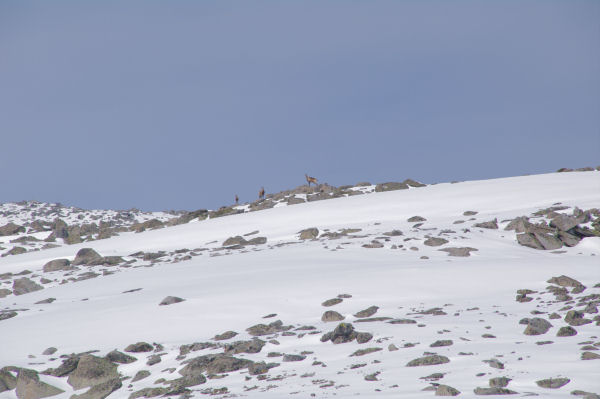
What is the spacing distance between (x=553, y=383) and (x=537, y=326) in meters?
3.46

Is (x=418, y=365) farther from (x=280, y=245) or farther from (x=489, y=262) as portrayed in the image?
(x=280, y=245)

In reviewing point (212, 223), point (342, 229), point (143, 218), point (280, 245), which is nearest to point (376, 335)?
point (280, 245)

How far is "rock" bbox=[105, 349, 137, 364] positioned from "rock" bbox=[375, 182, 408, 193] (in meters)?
29.8

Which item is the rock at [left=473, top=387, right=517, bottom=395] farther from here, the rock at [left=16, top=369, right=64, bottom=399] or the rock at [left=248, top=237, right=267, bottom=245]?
the rock at [left=248, top=237, right=267, bottom=245]

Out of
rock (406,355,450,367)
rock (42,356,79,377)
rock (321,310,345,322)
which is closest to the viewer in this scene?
rock (406,355,450,367)

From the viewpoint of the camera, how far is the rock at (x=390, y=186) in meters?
41.3

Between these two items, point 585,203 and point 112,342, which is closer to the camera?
point 112,342

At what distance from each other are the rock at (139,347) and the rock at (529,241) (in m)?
13.7

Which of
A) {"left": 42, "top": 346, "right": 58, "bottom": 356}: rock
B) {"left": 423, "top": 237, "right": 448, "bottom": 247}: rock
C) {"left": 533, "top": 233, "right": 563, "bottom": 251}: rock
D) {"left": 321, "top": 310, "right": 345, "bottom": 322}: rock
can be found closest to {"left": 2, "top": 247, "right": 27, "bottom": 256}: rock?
{"left": 42, "top": 346, "right": 58, "bottom": 356}: rock

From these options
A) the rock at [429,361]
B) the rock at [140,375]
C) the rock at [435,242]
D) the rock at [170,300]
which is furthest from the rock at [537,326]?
the rock at [435,242]

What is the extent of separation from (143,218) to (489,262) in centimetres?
4350

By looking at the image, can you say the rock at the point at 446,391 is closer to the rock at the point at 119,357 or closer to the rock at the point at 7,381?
the rock at the point at 119,357

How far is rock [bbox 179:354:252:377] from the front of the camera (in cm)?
1119

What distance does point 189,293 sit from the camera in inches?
704
